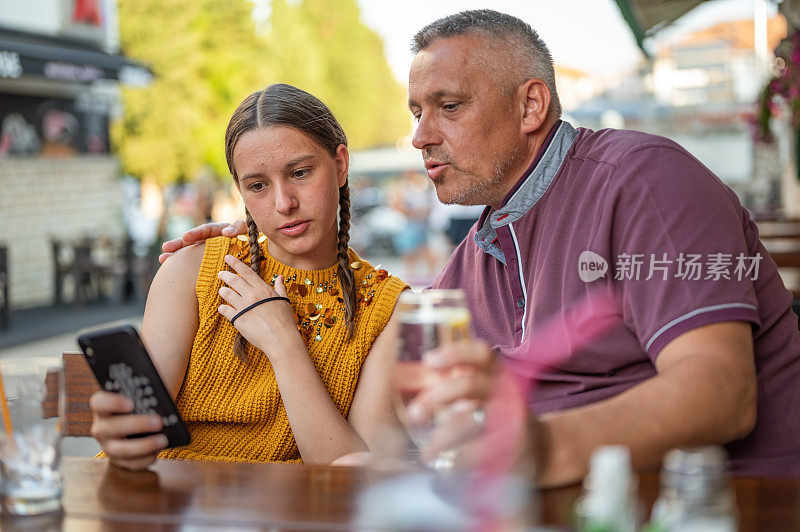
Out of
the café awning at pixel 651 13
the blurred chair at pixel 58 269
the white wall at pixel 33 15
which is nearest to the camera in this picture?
the café awning at pixel 651 13

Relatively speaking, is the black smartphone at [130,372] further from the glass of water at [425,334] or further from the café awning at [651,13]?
the café awning at [651,13]

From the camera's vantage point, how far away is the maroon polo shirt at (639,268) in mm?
1675

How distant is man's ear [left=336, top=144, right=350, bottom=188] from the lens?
2.37 metres

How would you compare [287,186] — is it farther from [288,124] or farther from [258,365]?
[258,365]

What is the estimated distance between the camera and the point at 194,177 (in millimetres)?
24578

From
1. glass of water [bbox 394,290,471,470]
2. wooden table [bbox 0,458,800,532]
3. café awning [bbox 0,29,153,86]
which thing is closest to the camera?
glass of water [bbox 394,290,471,470]

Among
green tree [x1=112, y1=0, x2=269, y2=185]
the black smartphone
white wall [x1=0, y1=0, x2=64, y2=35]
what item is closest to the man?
the black smartphone

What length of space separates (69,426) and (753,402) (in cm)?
175

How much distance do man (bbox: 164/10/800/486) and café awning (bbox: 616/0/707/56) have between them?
2778 millimetres

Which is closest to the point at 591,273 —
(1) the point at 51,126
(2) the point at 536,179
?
(2) the point at 536,179

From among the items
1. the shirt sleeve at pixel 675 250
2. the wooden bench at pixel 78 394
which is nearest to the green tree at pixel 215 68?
the wooden bench at pixel 78 394

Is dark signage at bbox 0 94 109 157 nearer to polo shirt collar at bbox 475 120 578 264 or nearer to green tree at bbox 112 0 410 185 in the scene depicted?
green tree at bbox 112 0 410 185

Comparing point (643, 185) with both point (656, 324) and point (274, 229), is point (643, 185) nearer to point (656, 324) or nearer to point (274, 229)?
point (656, 324)

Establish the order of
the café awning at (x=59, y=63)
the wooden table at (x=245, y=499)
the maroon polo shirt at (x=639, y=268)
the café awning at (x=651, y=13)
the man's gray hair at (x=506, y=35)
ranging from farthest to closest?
the café awning at (x=59, y=63), the café awning at (x=651, y=13), the man's gray hair at (x=506, y=35), the maroon polo shirt at (x=639, y=268), the wooden table at (x=245, y=499)
